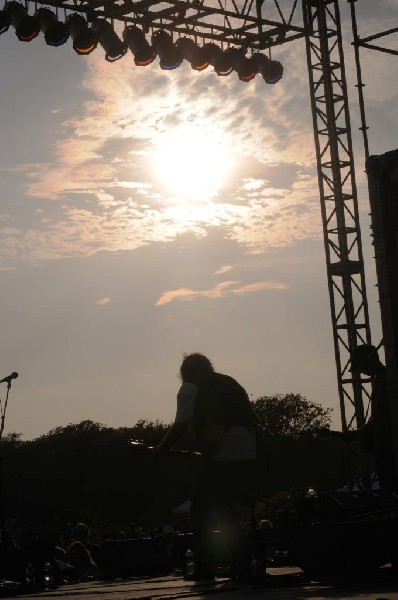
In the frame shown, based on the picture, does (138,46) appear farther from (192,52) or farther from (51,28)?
(51,28)

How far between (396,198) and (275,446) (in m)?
60.5

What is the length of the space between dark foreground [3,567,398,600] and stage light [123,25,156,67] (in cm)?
1159

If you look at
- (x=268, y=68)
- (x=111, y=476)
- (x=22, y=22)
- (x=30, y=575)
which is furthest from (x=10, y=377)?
(x=111, y=476)

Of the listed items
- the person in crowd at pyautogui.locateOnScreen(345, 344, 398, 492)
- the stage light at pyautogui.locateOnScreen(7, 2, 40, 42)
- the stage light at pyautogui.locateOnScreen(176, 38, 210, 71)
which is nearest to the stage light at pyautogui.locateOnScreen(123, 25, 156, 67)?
the stage light at pyautogui.locateOnScreen(176, 38, 210, 71)

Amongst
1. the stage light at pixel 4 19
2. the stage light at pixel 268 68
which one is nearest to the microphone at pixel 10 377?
the stage light at pixel 4 19

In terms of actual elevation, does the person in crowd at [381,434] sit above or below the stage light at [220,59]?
below

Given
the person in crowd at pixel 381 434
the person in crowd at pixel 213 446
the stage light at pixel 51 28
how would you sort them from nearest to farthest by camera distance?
1. the person in crowd at pixel 213 446
2. the person in crowd at pixel 381 434
3. the stage light at pixel 51 28

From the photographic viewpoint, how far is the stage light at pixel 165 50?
18156 mm

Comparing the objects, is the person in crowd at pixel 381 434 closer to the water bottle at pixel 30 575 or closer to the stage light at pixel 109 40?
the water bottle at pixel 30 575

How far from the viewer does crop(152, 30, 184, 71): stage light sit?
1816cm

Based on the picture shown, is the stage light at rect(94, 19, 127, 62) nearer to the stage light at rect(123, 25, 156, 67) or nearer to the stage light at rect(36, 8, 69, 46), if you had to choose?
the stage light at rect(123, 25, 156, 67)

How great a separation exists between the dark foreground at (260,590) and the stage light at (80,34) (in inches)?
436

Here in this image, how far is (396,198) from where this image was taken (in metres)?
10.3

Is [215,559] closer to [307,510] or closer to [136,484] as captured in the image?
[307,510]
